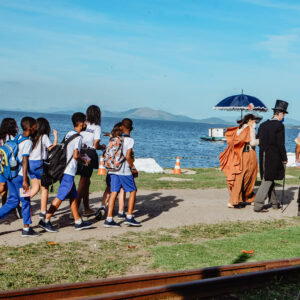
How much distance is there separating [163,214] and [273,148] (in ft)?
8.76

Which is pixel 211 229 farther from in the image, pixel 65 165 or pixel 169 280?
pixel 169 280

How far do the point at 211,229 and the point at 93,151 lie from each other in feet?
7.99

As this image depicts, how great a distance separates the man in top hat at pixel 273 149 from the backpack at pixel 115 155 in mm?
3410

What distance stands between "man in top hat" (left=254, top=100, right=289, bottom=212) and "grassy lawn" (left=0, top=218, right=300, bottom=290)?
5.68 ft

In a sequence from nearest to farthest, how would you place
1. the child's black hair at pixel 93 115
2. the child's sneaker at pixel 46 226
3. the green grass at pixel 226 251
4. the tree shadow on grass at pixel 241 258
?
the green grass at pixel 226 251
the tree shadow on grass at pixel 241 258
the child's sneaker at pixel 46 226
the child's black hair at pixel 93 115

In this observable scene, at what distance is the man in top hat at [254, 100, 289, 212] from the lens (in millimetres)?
9305

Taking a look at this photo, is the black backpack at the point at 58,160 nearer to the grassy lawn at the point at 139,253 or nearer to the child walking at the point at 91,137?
the child walking at the point at 91,137

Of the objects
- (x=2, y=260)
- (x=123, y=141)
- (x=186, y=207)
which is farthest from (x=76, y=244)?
(x=186, y=207)

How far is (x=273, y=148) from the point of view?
9398 mm

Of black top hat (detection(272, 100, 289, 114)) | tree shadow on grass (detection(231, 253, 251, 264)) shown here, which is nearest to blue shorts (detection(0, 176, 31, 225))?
tree shadow on grass (detection(231, 253, 251, 264))

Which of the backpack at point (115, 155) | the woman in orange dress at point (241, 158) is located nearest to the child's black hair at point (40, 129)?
the backpack at point (115, 155)

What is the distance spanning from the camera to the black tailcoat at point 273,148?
9.30 m

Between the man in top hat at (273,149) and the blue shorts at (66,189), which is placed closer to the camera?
the blue shorts at (66,189)

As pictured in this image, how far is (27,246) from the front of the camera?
617 centimetres
